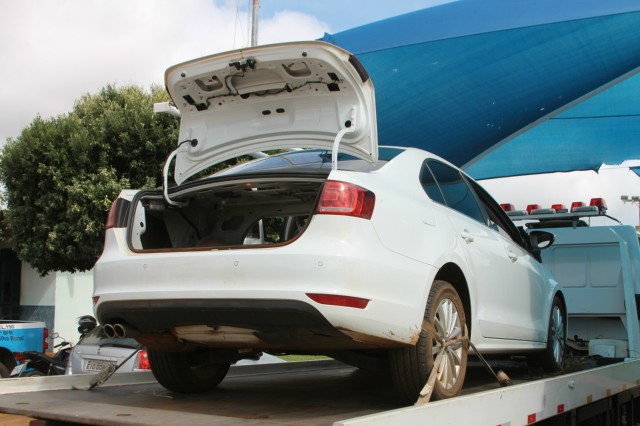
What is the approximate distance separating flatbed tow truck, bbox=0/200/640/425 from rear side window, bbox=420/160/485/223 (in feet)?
3.84

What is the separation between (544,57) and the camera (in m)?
8.02

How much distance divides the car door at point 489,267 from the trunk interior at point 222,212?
2.97 ft

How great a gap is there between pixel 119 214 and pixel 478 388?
2601mm

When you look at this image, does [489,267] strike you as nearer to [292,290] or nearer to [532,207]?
[292,290]

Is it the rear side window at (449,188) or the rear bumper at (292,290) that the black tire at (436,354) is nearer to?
the rear bumper at (292,290)

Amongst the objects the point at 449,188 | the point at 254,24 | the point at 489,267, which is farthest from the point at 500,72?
the point at 254,24

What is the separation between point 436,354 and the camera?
12.4ft

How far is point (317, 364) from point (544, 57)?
443cm

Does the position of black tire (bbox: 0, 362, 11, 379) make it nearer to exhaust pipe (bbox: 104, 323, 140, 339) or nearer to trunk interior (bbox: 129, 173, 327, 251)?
trunk interior (bbox: 129, 173, 327, 251)

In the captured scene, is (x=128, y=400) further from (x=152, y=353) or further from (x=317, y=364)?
(x=317, y=364)

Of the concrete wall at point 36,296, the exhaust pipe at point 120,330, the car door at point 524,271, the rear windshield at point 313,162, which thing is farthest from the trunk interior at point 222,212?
the concrete wall at point 36,296

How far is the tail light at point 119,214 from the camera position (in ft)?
13.0

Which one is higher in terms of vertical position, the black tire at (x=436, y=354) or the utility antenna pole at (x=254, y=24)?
the utility antenna pole at (x=254, y=24)

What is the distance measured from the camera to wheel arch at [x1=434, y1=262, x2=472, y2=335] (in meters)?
3.98
